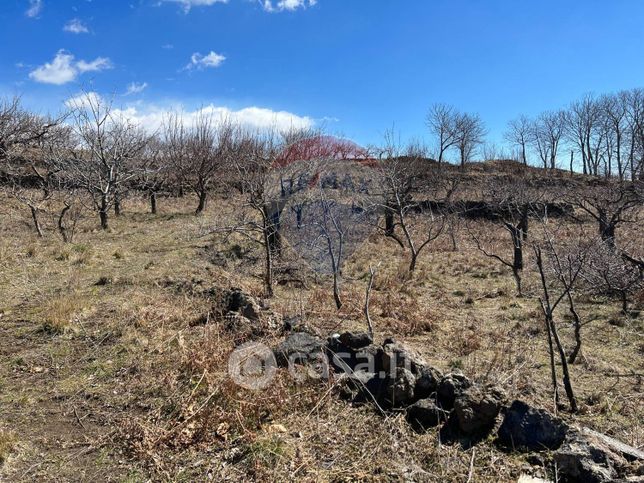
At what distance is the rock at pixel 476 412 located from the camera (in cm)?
286

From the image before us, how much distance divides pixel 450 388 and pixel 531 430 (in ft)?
1.90

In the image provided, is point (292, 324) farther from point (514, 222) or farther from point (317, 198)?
point (514, 222)

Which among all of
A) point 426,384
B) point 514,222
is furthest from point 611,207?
point 426,384

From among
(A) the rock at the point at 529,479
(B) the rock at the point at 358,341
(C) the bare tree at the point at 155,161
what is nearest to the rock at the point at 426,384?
(B) the rock at the point at 358,341

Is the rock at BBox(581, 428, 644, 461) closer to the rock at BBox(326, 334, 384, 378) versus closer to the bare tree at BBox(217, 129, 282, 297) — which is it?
the rock at BBox(326, 334, 384, 378)

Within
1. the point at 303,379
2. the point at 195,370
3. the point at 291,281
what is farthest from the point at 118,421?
the point at 291,281

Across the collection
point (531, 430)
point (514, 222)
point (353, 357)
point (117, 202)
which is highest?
point (117, 202)

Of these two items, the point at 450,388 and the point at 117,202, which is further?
the point at 117,202

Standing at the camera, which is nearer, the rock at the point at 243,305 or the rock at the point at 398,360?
the rock at the point at 398,360

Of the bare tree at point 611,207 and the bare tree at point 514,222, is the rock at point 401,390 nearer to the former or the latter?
the bare tree at point 514,222

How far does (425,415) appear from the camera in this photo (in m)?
3.04

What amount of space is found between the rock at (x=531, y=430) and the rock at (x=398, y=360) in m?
0.79

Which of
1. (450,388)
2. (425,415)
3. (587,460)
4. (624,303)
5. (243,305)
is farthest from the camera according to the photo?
(624,303)

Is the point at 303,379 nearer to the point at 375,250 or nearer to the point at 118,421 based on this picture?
the point at 118,421
